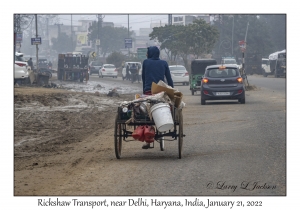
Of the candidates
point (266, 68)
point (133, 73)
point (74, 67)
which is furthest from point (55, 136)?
point (266, 68)

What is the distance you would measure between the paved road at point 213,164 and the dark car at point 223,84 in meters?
7.27

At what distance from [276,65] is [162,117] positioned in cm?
5020

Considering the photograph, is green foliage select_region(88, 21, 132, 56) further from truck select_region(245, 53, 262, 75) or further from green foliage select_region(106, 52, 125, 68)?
truck select_region(245, 53, 262, 75)

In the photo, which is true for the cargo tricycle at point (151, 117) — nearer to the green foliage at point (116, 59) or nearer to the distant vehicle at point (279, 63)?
the distant vehicle at point (279, 63)

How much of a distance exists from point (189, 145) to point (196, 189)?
4.33 metres

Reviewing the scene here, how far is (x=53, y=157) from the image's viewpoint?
11.6 metres

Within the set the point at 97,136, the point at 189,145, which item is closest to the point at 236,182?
the point at 189,145

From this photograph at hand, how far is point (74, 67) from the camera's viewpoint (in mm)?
50281

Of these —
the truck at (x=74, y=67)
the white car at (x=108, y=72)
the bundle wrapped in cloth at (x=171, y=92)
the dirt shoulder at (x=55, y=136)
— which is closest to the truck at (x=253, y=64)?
the white car at (x=108, y=72)

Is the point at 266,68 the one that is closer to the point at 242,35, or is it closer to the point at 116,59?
the point at 242,35

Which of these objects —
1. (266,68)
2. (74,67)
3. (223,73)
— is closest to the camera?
(223,73)

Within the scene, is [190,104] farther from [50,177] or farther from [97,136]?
[50,177]

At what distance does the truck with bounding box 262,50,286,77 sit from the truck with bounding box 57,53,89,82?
17.4m

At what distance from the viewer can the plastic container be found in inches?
389
